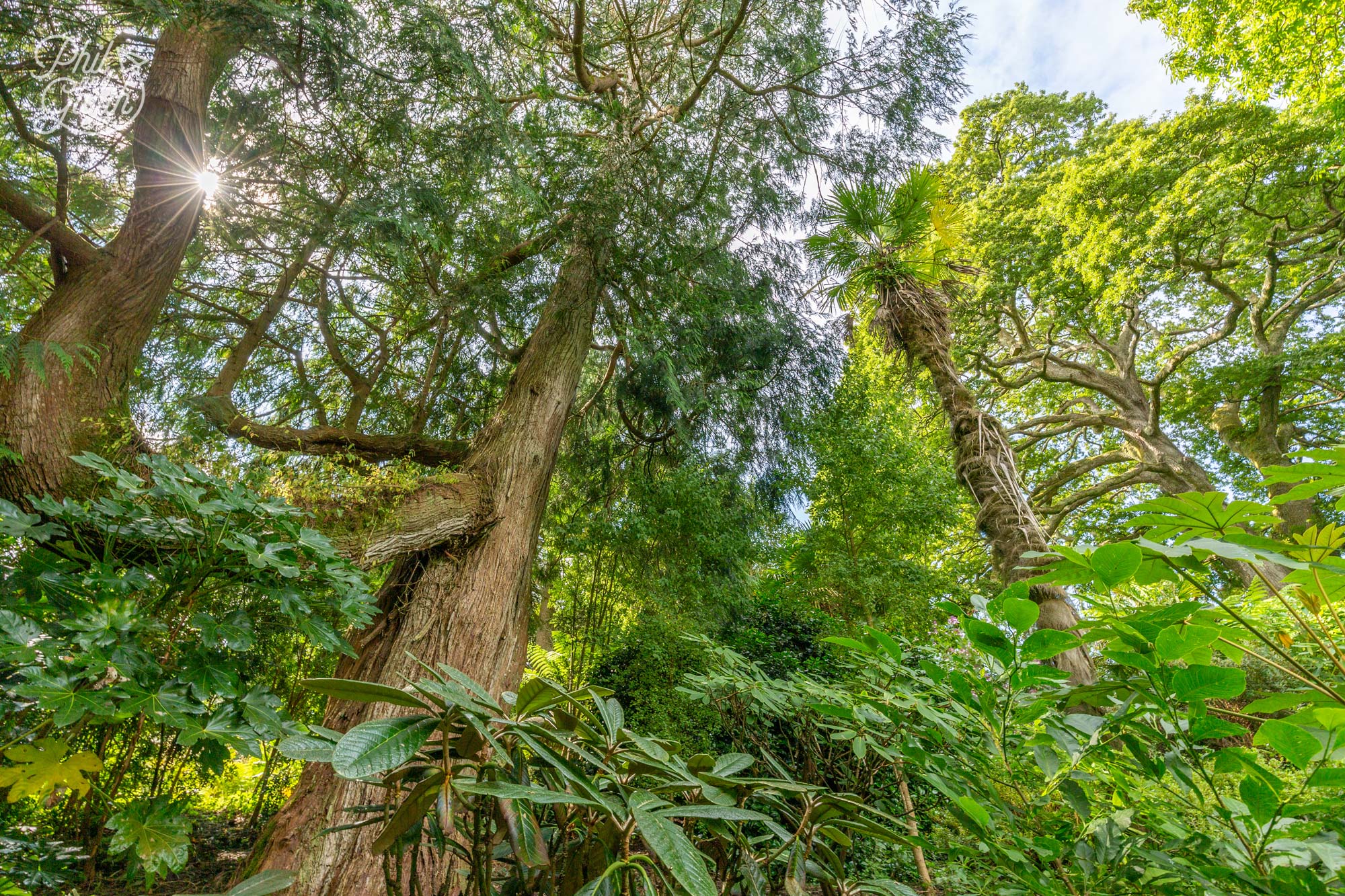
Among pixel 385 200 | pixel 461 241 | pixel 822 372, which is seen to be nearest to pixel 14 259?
pixel 385 200

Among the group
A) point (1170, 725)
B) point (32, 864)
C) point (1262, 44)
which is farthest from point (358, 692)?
point (1262, 44)

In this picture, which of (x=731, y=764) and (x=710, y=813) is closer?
(x=710, y=813)

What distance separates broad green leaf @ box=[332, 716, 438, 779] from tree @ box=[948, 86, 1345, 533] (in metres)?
7.99

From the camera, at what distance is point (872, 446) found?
4.12 meters

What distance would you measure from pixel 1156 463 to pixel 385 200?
891 centimetres

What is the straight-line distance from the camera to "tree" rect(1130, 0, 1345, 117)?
4.88 meters

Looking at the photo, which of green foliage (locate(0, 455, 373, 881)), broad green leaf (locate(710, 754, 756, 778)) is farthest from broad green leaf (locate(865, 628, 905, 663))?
green foliage (locate(0, 455, 373, 881))

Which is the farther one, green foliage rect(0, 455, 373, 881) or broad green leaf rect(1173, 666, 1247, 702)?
green foliage rect(0, 455, 373, 881)

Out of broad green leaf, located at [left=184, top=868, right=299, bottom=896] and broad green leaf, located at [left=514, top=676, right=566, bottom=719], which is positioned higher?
broad green leaf, located at [left=514, top=676, right=566, bottom=719]

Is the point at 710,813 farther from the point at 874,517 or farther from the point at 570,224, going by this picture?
the point at 874,517

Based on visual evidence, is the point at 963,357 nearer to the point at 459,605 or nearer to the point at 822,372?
the point at 822,372

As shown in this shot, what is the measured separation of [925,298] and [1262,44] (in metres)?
4.13

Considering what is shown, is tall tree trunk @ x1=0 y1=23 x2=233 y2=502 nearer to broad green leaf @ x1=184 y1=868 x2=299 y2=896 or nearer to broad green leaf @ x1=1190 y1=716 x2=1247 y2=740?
broad green leaf @ x1=184 y1=868 x2=299 y2=896

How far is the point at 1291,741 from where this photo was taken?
0.44m
